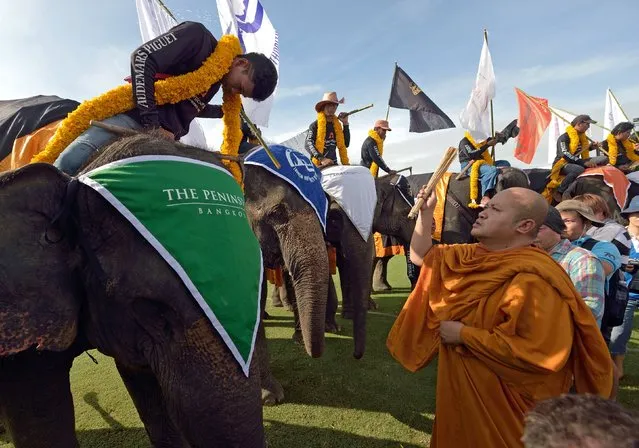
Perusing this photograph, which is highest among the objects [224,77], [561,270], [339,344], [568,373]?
[224,77]

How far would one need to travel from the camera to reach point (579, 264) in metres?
2.55

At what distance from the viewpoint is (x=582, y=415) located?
3.00ft

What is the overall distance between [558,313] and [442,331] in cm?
54

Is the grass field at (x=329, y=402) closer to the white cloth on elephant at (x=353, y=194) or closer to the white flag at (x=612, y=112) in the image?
the white cloth on elephant at (x=353, y=194)

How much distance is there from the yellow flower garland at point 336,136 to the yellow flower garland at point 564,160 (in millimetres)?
4693

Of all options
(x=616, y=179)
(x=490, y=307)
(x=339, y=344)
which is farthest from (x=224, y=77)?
(x=616, y=179)

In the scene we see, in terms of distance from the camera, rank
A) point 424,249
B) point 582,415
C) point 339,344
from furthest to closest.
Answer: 1. point 339,344
2. point 424,249
3. point 582,415

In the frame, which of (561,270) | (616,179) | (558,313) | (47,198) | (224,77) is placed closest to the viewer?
(47,198)

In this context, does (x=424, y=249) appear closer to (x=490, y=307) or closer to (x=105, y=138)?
(x=490, y=307)

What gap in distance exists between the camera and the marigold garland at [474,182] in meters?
6.79

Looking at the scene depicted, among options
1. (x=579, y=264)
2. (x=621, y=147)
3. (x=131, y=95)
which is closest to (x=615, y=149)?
Answer: (x=621, y=147)

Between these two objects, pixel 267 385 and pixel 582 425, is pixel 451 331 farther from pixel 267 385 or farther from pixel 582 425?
pixel 267 385

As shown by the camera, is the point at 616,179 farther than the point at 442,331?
Yes

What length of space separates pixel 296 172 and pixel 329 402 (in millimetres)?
1996
